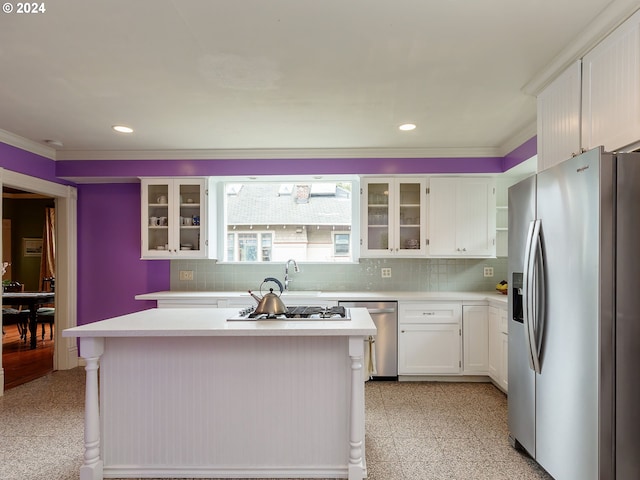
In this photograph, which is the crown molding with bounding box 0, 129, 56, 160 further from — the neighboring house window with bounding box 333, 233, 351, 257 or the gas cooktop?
the neighboring house window with bounding box 333, 233, 351, 257

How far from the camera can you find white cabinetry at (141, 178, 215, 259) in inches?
172

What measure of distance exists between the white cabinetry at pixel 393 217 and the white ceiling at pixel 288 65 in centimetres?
67

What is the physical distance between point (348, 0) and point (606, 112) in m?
1.32

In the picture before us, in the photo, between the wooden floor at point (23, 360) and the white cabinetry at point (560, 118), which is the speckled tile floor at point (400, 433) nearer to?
the wooden floor at point (23, 360)

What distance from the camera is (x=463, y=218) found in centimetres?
424

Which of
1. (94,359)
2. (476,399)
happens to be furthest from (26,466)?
(476,399)

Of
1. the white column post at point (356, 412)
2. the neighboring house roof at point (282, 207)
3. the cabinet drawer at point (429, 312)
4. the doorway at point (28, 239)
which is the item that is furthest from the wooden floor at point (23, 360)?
the cabinet drawer at point (429, 312)

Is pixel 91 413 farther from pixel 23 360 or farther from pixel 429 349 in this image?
pixel 23 360

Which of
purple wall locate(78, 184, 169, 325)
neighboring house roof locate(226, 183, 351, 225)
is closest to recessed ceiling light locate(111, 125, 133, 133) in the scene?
purple wall locate(78, 184, 169, 325)

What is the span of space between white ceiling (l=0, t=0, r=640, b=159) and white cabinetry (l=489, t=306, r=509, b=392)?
65.2 inches

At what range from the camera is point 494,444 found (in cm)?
267

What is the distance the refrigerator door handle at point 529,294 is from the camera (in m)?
2.15

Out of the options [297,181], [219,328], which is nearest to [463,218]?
[297,181]

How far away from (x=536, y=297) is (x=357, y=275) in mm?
2584
